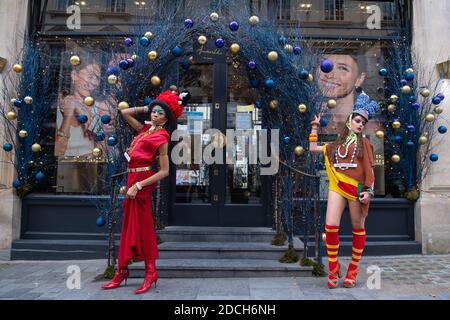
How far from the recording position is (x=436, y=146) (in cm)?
663

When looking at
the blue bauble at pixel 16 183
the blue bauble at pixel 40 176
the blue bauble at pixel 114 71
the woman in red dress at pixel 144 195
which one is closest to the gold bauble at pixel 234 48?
the woman in red dress at pixel 144 195

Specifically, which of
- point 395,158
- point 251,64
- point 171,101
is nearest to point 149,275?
point 171,101

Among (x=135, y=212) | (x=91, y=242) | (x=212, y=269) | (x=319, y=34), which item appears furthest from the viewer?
(x=319, y=34)

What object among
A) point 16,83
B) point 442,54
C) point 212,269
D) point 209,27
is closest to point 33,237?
point 16,83

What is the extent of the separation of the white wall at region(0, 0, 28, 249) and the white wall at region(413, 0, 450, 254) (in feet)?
23.5

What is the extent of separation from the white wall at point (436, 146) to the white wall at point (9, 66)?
23.5ft

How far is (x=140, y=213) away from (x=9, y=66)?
432 centimetres

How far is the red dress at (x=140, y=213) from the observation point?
4.31 metres

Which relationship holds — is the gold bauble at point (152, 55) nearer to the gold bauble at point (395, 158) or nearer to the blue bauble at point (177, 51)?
the blue bauble at point (177, 51)

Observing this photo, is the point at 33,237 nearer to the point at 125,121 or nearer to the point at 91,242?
the point at 91,242

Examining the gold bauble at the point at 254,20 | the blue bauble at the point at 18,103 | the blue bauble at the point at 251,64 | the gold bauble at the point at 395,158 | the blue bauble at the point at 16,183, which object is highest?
the gold bauble at the point at 254,20

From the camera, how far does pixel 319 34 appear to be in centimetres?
703

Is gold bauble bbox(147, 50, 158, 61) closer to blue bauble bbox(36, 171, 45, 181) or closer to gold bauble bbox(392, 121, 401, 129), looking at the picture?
blue bauble bbox(36, 171, 45, 181)

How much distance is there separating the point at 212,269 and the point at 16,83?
4.74 metres
